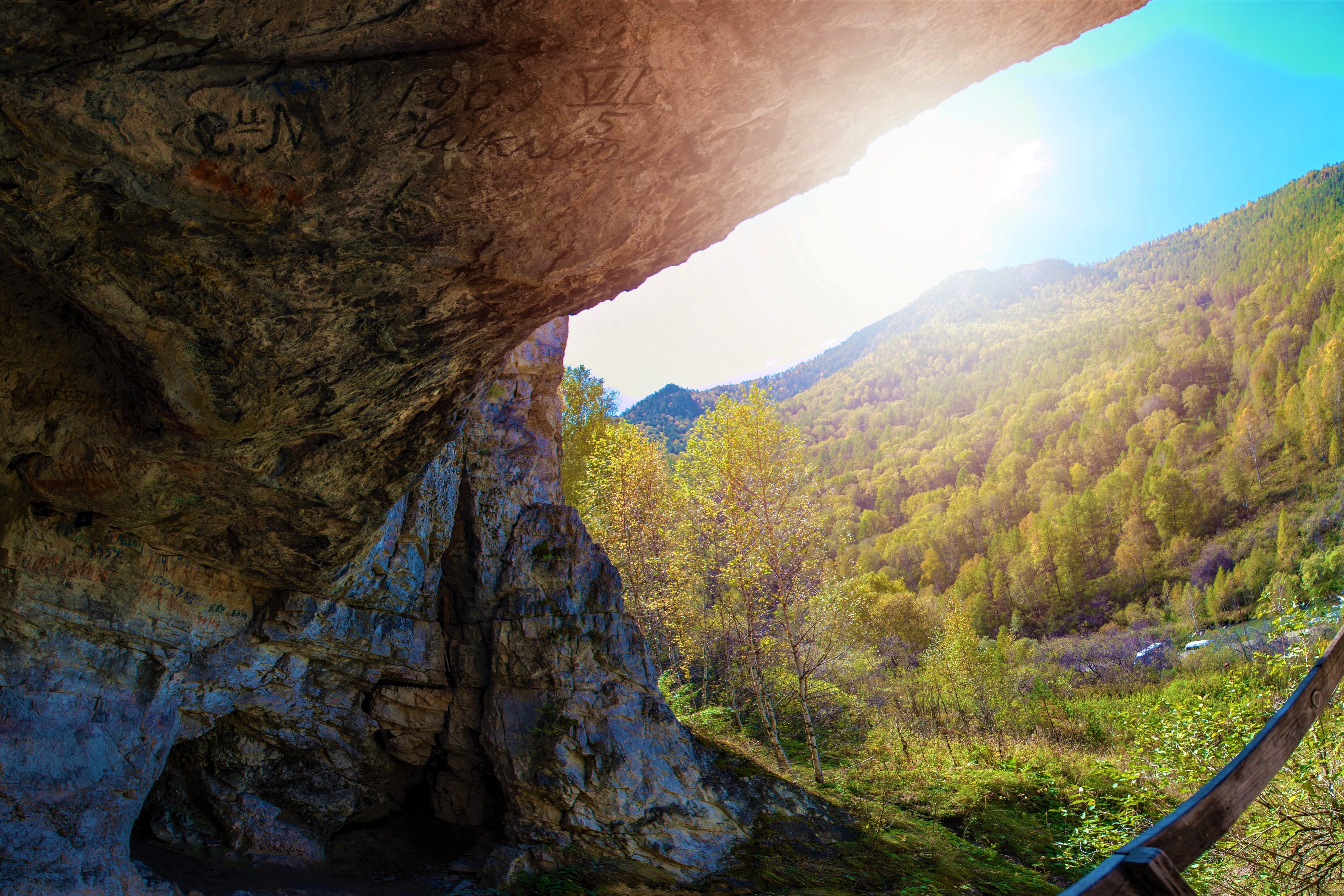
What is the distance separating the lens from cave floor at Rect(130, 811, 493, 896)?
763 centimetres

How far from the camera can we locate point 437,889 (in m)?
8.57

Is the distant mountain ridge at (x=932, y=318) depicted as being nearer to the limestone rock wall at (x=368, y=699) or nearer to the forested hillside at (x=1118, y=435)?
the forested hillside at (x=1118, y=435)

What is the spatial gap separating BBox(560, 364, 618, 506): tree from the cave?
1366cm

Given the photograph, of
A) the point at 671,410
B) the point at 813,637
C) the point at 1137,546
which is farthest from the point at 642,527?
the point at 671,410

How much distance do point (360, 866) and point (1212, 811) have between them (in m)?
11.1

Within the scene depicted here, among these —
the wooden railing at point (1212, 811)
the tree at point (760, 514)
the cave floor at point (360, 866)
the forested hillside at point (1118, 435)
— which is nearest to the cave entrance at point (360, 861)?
the cave floor at point (360, 866)

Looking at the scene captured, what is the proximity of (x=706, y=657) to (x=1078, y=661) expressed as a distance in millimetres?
32471

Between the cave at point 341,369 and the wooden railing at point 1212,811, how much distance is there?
3.53 meters

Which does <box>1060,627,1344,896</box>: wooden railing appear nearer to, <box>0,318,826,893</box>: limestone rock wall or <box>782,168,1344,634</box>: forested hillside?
<box>0,318,826,893</box>: limestone rock wall

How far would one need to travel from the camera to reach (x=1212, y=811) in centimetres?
132

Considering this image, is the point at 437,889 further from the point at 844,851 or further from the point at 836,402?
the point at 836,402

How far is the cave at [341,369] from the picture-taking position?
327 cm

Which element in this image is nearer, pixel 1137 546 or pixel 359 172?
pixel 359 172

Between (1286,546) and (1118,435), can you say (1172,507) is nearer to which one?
(1286,546)
